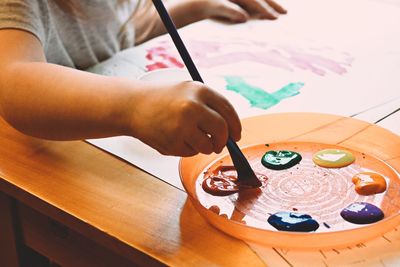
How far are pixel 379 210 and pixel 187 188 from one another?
0.45 feet

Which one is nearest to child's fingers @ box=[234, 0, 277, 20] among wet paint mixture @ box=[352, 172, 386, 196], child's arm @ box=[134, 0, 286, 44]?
child's arm @ box=[134, 0, 286, 44]

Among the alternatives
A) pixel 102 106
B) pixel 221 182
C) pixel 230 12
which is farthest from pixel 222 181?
pixel 230 12

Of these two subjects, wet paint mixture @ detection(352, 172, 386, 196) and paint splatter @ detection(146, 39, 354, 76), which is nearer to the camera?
wet paint mixture @ detection(352, 172, 386, 196)

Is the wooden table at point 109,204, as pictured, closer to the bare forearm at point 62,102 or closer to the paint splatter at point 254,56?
the bare forearm at point 62,102

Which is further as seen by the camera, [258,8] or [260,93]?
[258,8]

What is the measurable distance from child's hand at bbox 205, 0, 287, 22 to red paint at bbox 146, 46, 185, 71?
129mm

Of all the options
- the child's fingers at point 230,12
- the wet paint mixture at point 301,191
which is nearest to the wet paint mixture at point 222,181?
the wet paint mixture at point 301,191

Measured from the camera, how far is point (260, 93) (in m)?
0.66

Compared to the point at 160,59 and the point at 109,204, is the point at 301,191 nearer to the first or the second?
the point at 109,204

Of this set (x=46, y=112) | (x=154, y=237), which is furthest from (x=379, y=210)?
(x=46, y=112)

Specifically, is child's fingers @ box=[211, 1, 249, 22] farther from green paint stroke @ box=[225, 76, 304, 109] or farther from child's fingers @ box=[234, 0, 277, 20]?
green paint stroke @ box=[225, 76, 304, 109]

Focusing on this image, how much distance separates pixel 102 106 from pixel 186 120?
0.08 meters

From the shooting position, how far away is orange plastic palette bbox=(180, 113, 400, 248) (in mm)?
425

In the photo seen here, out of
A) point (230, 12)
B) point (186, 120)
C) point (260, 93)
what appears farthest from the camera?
point (230, 12)
